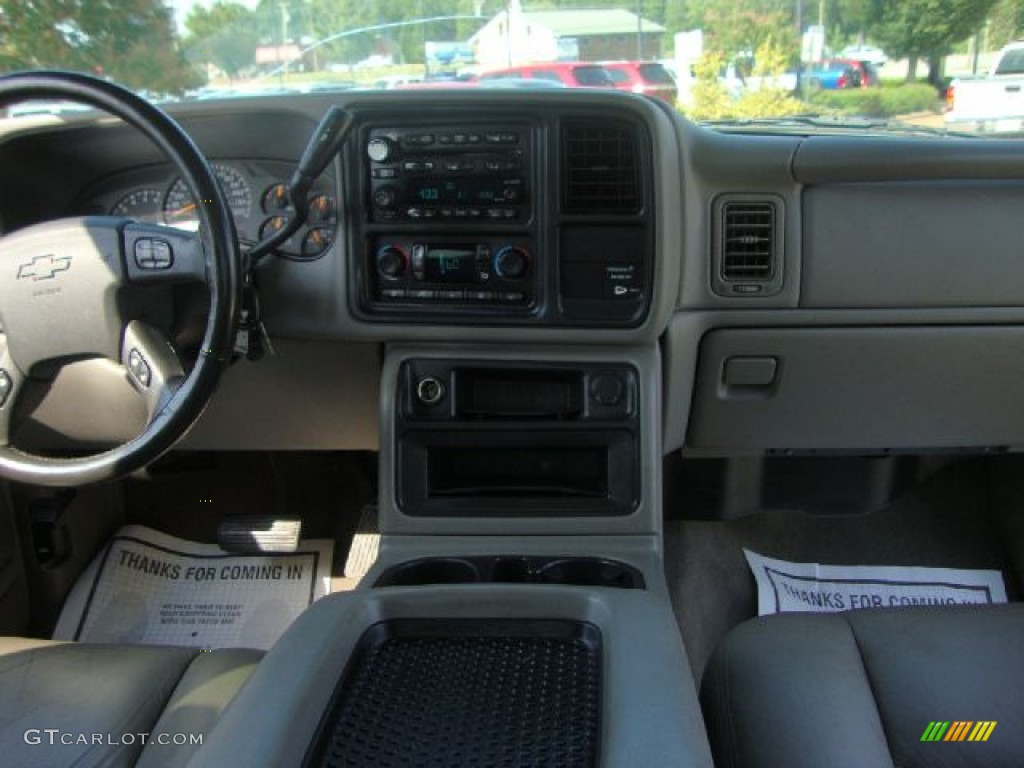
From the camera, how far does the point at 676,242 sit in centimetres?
173

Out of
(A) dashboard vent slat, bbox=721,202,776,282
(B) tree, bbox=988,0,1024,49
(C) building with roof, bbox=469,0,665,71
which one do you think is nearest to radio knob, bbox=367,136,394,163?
(C) building with roof, bbox=469,0,665,71

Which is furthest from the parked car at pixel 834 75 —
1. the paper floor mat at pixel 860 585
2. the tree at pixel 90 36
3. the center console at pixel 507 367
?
the tree at pixel 90 36

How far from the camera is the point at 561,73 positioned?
2.13m

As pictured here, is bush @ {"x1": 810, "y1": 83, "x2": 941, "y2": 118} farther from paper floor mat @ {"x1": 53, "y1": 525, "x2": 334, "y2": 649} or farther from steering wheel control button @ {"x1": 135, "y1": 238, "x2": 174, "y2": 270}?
paper floor mat @ {"x1": 53, "y1": 525, "x2": 334, "y2": 649}

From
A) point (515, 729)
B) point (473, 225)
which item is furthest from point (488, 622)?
point (473, 225)

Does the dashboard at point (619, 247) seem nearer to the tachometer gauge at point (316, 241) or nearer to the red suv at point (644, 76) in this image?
the tachometer gauge at point (316, 241)

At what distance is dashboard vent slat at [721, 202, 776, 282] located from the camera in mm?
1822

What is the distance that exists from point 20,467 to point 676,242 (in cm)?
119

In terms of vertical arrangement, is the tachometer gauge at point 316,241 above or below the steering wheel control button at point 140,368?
above

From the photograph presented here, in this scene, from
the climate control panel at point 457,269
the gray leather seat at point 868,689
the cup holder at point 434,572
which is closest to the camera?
the gray leather seat at point 868,689

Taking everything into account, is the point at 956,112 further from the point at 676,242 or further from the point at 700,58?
the point at 676,242

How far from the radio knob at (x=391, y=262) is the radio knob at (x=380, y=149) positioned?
6.5 inches

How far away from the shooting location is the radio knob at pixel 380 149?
5.62 feet

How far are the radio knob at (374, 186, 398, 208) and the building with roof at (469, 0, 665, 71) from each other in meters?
0.53
